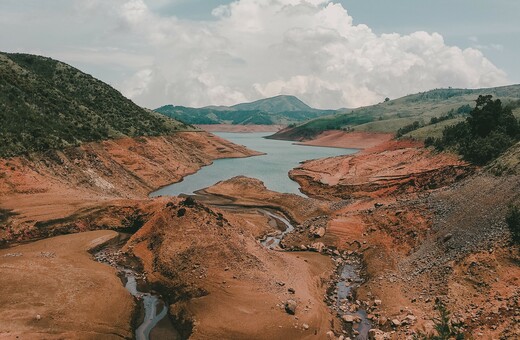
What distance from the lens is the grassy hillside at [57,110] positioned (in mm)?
67750

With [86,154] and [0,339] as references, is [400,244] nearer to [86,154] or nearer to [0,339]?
[0,339]

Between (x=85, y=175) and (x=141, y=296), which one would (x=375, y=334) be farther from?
(x=85, y=175)

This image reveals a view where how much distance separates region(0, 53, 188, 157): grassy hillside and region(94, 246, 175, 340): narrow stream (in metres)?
30.6

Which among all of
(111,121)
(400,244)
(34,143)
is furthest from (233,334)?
(111,121)

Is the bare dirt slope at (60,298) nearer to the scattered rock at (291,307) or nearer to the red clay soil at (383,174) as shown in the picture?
the scattered rock at (291,307)

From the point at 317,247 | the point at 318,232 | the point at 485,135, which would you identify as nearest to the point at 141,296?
the point at 317,247

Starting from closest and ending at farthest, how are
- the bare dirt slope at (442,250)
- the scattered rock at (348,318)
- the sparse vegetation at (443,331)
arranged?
1. the sparse vegetation at (443,331)
2. the bare dirt slope at (442,250)
3. the scattered rock at (348,318)

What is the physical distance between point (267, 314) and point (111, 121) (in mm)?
88529

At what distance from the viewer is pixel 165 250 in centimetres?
3838

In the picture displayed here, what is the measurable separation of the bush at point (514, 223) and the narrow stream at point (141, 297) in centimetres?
2858

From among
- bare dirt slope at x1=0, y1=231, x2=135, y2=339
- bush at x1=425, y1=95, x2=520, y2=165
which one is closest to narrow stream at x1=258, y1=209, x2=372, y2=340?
bare dirt slope at x1=0, y1=231, x2=135, y2=339

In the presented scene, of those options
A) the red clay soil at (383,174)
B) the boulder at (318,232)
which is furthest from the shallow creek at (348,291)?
the red clay soil at (383,174)

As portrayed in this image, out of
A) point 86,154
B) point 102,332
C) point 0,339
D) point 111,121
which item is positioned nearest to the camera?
point 0,339

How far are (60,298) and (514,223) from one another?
37.5 m
